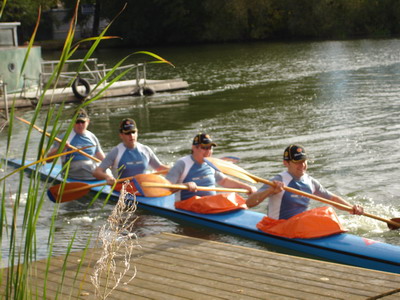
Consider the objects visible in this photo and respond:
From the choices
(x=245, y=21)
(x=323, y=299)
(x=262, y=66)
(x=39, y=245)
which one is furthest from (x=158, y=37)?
(x=323, y=299)

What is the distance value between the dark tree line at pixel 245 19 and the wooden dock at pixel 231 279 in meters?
45.1

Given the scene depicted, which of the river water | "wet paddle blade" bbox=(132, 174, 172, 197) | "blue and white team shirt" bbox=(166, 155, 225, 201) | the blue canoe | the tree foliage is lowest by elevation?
the river water

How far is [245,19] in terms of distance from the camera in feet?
176

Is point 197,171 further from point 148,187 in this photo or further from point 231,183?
point 148,187

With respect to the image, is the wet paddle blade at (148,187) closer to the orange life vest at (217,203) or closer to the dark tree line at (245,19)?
the orange life vest at (217,203)

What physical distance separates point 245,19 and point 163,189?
45114 millimetres

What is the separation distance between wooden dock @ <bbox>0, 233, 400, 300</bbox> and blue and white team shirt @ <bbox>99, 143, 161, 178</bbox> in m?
3.58

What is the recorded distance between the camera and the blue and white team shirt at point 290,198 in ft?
27.6

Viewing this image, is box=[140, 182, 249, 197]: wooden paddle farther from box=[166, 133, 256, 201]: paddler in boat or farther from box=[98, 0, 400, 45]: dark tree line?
box=[98, 0, 400, 45]: dark tree line

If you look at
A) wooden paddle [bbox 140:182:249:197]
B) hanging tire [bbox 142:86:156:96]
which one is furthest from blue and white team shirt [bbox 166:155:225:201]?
hanging tire [bbox 142:86:156:96]

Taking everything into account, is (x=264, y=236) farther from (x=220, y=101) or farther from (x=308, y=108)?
(x=220, y=101)

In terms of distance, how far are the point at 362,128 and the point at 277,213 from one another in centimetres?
958

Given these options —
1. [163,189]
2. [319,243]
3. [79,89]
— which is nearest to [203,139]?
[163,189]

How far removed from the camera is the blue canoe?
7426mm
